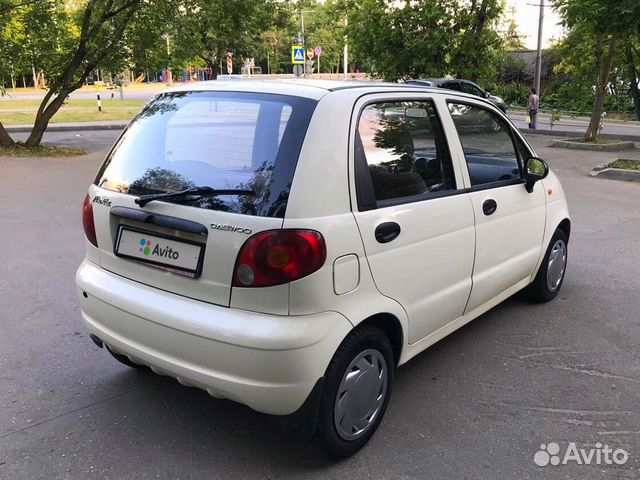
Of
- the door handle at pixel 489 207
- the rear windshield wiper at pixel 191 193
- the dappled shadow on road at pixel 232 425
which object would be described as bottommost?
the dappled shadow on road at pixel 232 425

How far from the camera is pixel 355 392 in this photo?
2713 millimetres

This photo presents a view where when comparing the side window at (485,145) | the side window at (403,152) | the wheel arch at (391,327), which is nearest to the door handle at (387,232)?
the side window at (403,152)

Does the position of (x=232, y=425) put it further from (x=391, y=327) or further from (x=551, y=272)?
(x=551, y=272)

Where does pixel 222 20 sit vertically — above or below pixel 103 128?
above

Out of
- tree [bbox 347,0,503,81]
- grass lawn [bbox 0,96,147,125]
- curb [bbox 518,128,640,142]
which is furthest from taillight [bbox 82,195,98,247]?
grass lawn [bbox 0,96,147,125]

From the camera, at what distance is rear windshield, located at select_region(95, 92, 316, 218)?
2501 millimetres

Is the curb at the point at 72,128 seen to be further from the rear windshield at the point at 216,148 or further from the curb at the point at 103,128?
the rear windshield at the point at 216,148

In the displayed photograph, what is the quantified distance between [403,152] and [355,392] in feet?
4.17

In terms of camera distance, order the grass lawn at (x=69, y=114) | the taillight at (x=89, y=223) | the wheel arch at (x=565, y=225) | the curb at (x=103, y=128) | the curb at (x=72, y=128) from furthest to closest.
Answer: the grass lawn at (x=69, y=114)
the curb at (x=72, y=128)
the curb at (x=103, y=128)
the wheel arch at (x=565, y=225)
the taillight at (x=89, y=223)

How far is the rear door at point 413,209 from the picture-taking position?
2742 millimetres

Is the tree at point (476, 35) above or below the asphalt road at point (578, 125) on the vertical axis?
above

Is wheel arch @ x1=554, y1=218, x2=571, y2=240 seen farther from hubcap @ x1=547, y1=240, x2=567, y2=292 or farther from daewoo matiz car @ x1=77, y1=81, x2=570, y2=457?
daewoo matiz car @ x1=77, y1=81, x2=570, y2=457

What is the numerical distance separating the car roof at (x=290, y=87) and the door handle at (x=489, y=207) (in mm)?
804

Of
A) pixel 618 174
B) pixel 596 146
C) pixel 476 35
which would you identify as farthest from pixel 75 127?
pixel 618 174
